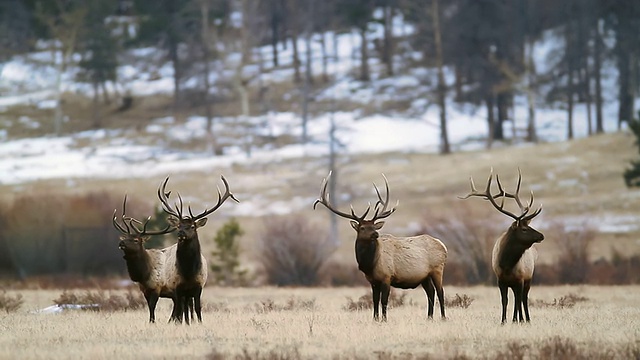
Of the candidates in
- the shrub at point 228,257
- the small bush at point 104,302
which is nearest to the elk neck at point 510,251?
the small bush at point 104,302

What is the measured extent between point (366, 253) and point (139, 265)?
3495 mm

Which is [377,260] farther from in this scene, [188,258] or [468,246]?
[468,246]

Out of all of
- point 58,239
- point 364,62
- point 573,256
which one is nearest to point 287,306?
point 573,256

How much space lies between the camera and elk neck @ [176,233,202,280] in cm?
1523

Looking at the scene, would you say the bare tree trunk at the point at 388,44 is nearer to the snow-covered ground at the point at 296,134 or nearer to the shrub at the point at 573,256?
the snow-covered ground at the point at 296,134

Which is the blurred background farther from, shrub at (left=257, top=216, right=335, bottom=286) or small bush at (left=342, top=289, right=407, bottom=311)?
small bush at (left=342, top=289, right=407, bottom=311)

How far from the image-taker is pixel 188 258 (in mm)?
15258

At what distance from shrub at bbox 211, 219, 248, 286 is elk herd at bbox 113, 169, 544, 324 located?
572 inches

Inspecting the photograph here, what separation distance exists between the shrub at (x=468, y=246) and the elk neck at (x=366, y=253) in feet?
46.5

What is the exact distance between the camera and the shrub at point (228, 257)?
102 feet

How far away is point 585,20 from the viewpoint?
6028 cm

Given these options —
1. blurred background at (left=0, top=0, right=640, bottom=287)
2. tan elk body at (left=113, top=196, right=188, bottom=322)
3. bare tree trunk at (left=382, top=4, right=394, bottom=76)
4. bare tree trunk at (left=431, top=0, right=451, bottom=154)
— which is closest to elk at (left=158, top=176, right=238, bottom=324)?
tan elk body at (left=113, top=196, right=188, bottom=322)

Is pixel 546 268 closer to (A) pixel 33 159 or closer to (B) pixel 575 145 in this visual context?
(B) pixel 575 145

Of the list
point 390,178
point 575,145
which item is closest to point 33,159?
point 390,178
